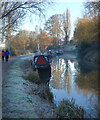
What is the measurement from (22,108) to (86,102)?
3.91 m

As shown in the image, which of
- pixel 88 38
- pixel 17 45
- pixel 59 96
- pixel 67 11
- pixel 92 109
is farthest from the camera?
pixel 17 45

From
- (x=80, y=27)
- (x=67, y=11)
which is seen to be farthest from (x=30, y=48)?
(x=80, y=27)

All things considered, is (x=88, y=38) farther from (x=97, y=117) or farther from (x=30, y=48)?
(x=30, y=48)

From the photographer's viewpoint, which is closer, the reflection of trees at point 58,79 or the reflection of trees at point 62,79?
the reflection of trees at point 62,79

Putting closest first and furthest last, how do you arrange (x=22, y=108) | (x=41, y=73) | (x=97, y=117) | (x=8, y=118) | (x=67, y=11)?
(x=8, y=118) → (x=22, y=108) → (x=97, y=117) → (x=41, y=73) → (x=67, y=11)

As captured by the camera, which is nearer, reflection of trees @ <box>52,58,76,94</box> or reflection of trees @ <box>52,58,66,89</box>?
reflection of trees @ <box>52,58,76,94</box>

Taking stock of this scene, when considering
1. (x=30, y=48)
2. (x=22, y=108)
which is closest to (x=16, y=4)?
(x=22, y=108)

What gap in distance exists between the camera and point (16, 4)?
26.3 feet

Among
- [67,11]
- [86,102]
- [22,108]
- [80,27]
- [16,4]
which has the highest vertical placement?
[67,11]

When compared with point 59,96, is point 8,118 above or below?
above

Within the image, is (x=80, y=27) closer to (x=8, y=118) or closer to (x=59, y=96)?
(x=59, y=96)

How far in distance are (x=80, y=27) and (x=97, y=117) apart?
113 feet

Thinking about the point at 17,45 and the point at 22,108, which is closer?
the point at 22,108

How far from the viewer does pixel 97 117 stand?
22.4 ft
